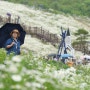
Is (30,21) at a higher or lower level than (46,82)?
lower

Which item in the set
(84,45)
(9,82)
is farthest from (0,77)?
(84,45)

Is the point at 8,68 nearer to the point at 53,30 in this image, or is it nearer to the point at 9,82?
the point at 9,82

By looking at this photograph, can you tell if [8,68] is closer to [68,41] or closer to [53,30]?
[68,41]

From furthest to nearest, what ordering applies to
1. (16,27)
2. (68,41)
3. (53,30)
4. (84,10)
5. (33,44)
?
(84,10), (53,30), (33,44), (68,41), (16,27)

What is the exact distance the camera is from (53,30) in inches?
2453

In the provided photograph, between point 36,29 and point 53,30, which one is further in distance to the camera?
point 53,30

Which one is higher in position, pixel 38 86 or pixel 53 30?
pixel 38 86

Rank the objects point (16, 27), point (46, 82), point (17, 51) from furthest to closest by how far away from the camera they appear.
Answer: point (16, 27) < point (17, 51) < point (46, 82)

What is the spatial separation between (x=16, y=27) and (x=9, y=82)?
10.1 metres

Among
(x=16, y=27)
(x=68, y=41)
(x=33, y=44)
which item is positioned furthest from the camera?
(x=33, y=44)

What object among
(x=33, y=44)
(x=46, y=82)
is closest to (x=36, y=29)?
(x=33, y=44)

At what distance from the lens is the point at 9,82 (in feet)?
19.0

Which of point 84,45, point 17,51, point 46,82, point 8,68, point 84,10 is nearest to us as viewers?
point 8,68

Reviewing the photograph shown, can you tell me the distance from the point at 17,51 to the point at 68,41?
17.6 meters
